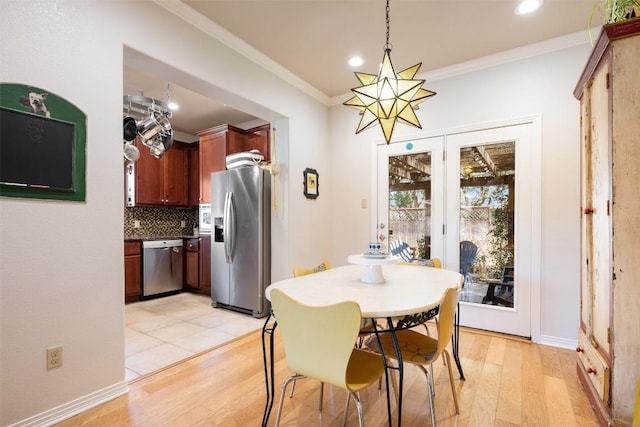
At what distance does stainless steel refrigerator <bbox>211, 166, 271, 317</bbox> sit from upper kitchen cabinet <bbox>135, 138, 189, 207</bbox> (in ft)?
4.45

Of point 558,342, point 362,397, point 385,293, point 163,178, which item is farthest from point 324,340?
point 163,178

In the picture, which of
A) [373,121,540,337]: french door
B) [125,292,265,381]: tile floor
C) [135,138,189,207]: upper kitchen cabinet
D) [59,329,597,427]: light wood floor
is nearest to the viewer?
[59,329,597,427]: light wood floor

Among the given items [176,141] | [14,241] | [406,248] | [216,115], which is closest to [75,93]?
[14,241]

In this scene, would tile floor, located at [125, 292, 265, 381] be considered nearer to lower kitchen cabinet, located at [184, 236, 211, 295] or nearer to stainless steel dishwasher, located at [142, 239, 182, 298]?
stainless steel dishwasher, located at [142, 239, 182, 298]

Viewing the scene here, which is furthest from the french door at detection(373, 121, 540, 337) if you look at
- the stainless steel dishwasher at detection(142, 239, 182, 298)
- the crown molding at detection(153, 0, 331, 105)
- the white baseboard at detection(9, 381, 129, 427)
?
the stainless steel dishwasher at detection(142, 239, 182, 298)

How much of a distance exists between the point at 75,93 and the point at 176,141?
345 centimetres

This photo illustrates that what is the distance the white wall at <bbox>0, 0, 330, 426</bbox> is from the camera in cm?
158

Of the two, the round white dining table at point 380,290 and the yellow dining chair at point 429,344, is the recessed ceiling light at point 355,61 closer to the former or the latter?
the round white dining table at point 380,290

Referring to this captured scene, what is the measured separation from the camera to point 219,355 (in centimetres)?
260

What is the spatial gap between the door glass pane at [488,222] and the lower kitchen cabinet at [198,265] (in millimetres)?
3416

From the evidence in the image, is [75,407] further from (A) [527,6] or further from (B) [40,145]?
(A) [527,6]

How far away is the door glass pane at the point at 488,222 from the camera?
3.00m

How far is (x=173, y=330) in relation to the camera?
318cm

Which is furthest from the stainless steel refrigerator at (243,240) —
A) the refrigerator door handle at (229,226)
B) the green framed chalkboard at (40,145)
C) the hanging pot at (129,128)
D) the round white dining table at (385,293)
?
the green framed chalkboard at (40,145)
